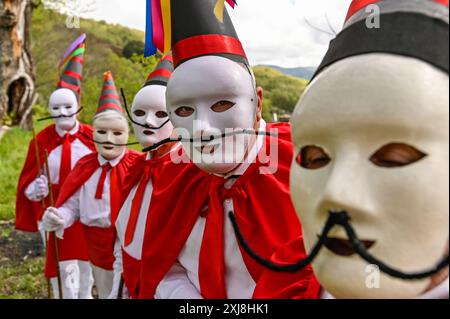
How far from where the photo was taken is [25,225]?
5250 mm

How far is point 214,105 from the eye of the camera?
2.02 metres

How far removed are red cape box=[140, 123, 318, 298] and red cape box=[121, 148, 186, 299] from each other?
113 millimetres

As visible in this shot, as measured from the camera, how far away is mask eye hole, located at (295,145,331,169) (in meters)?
1.25

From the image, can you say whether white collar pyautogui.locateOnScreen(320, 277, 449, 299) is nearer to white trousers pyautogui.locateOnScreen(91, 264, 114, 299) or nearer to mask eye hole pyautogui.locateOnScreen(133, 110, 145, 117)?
mask eye hole pyautogui.locateOnScreen(133, 110, 145, 117)

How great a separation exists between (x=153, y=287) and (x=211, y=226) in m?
0.54

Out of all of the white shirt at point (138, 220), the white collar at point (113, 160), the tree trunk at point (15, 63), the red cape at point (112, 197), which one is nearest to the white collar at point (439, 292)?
the white shirt at point (138, 220)

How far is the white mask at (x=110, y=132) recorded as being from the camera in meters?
3.96

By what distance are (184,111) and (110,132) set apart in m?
2.05

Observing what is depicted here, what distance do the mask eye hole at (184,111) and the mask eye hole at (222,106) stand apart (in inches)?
3.7

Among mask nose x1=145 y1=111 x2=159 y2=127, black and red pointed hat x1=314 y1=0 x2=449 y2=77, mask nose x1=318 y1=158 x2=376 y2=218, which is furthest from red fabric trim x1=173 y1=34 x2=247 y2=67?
mask nose x1=145 y1=111 x2=159 y2=127

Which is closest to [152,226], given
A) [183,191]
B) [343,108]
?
[183,191]
